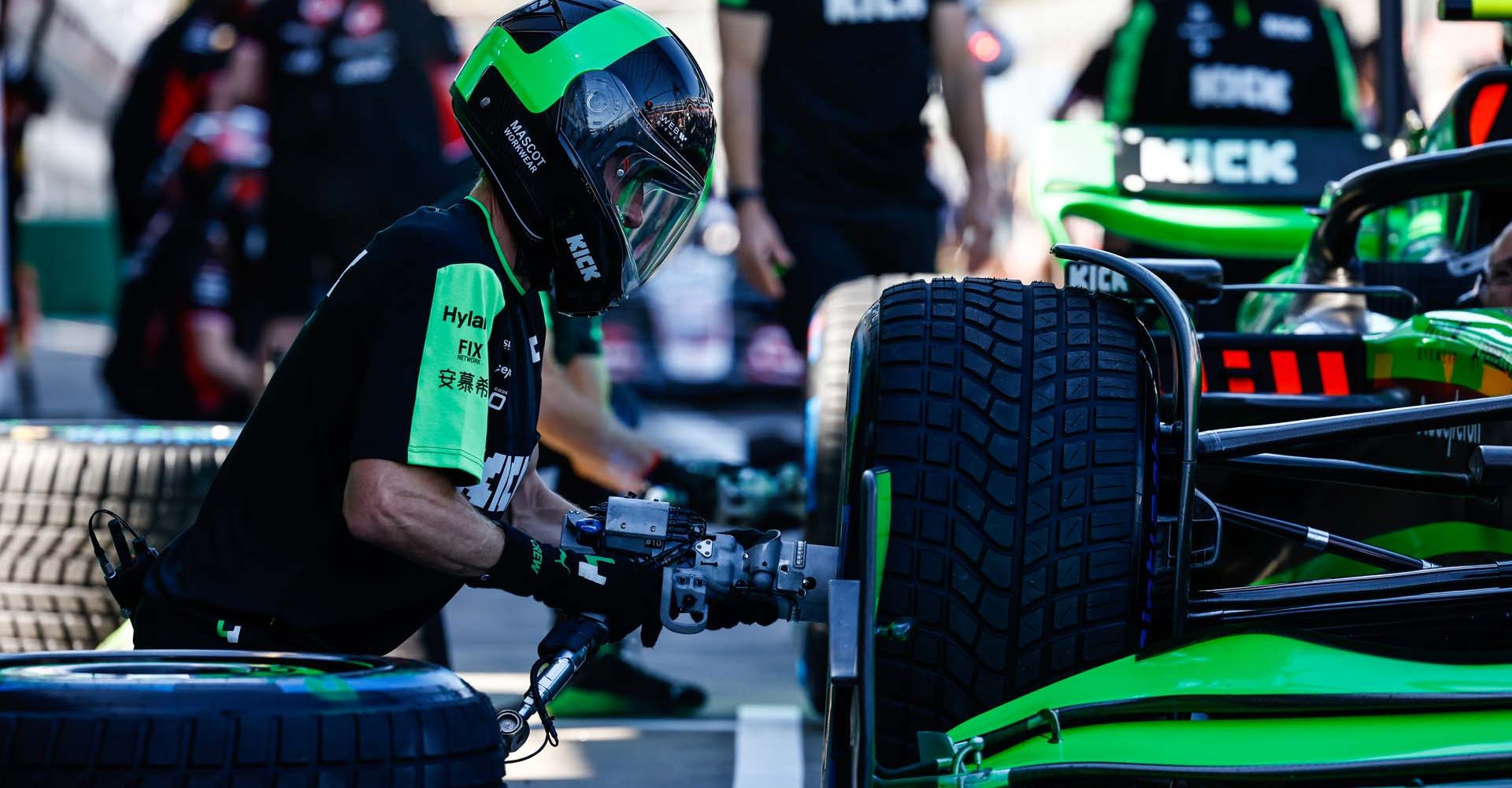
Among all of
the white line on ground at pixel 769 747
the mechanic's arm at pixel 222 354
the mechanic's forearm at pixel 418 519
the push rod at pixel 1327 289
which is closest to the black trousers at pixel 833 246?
the white line on ground at pixel 769 747

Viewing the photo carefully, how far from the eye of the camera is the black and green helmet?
2.98 metres

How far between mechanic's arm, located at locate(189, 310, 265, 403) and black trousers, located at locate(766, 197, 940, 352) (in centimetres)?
445

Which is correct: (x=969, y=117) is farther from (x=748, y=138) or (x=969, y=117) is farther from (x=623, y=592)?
(x=623, y=592)

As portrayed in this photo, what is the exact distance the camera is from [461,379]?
278cm

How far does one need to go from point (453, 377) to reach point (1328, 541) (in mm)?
1494

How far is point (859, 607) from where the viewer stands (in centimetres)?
251

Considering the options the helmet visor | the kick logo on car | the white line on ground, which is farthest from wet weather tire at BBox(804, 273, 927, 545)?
the helmet visor

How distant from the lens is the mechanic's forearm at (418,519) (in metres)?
2.75

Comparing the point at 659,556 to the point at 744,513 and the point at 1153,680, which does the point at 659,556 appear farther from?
the point at 744,513

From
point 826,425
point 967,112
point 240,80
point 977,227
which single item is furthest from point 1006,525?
point 240,80

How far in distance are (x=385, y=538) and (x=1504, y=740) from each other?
153cm

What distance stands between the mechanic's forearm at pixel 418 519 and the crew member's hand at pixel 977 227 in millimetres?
4149

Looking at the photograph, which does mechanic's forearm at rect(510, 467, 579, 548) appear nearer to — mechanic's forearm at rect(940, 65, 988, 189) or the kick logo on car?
the kick logo on car

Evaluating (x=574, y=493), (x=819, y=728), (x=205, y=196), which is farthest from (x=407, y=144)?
(x=819, y=728)
